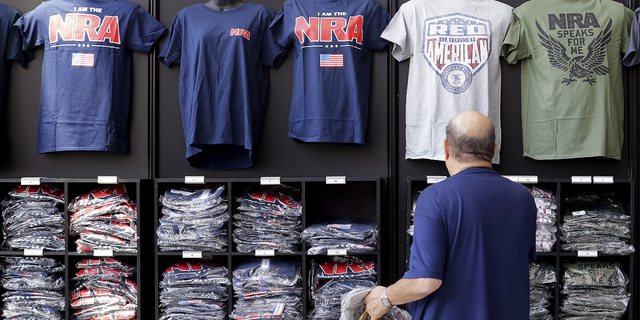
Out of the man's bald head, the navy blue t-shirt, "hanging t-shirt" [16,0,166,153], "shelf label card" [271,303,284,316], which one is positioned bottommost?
"shelf label card" [271,303,284,316]

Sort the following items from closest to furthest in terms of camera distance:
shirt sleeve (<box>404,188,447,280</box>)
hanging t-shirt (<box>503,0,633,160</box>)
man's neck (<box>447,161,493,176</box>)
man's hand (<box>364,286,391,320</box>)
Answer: shirt sleeve (<box>404,188,447,280</box>) < man's neck (<box>447,161,493,176</box>) < man's hand (<box>364,286,391,320</box>) < hanging t-shirt (<box>503,0,633,160</box>)

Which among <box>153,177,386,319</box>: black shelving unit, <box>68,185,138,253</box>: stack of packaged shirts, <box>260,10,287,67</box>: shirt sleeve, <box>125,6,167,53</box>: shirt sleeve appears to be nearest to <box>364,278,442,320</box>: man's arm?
<box>153,177,386,319</box>: black shelving unit

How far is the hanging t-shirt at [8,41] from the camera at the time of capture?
2.64 metres

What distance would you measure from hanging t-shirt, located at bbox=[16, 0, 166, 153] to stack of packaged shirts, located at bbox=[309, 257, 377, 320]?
1.56 meters

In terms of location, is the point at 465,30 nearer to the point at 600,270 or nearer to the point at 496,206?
the point at 496,206

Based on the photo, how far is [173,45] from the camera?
2.63 meters

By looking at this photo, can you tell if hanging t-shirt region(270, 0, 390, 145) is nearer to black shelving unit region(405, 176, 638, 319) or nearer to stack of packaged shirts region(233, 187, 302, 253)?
stack of packaged shirts region(233, 187, 302, 253)

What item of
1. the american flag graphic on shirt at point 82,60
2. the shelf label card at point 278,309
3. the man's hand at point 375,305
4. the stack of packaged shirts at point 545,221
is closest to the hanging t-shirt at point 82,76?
the american flag graphic on shirt at point 82,60

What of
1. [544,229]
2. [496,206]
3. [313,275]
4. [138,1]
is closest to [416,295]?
[496,206]

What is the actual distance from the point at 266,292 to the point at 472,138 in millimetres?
1597

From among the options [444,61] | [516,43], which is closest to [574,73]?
A: [516,43]

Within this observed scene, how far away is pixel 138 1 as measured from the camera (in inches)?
109

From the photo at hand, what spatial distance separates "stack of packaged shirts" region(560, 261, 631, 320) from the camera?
2.41m

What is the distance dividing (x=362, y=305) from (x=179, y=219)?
1.28 meters
